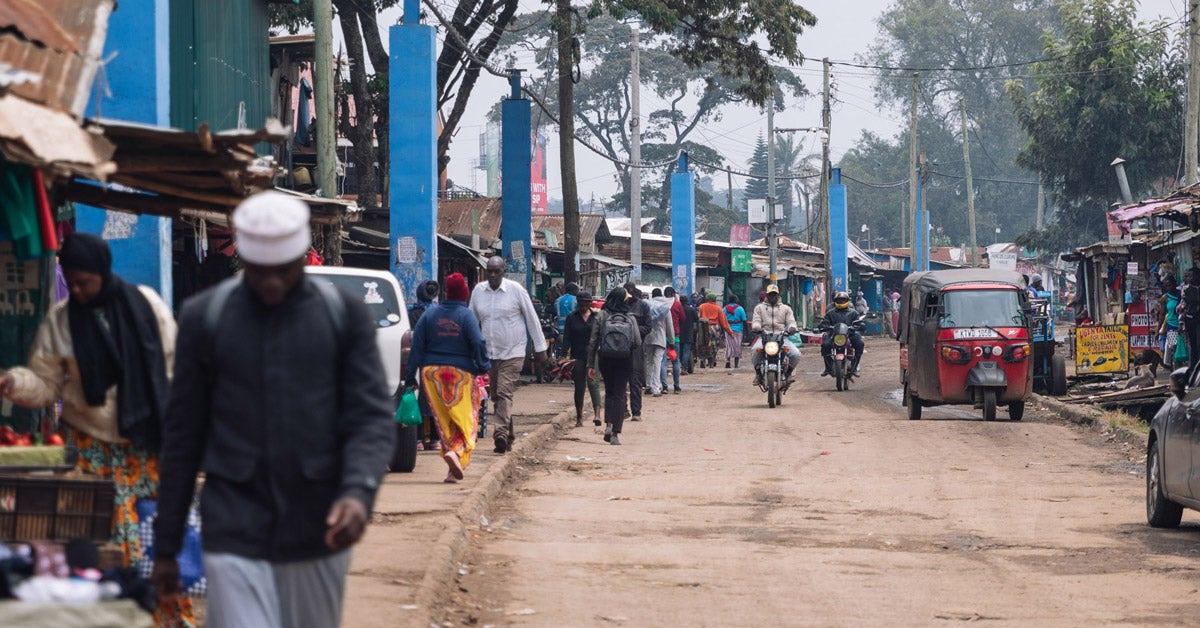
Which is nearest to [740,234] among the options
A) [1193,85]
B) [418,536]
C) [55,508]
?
[1193,85]

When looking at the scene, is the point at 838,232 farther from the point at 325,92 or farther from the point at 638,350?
the point at 325,92

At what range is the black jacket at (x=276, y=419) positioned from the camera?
4.58m

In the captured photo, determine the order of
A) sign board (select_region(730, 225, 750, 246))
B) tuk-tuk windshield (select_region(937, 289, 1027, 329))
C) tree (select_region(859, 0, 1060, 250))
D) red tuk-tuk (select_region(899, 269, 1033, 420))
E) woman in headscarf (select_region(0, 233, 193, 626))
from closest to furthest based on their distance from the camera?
woman in headscarf (select_region(0, 233, 193, 626)) → red tuk-tuk (select_region(899, 269, 1033, 420)) → tuk-tuk windshield (select_region(937, 289, 1027, 329)) → sign board (select_region(730, 225, 750, 246)) → tree (select_region(859, 0, 1060, 250))

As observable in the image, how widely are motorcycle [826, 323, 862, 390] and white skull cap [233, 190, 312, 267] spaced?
25.1 m

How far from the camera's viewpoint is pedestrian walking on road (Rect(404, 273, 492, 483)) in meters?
13.2

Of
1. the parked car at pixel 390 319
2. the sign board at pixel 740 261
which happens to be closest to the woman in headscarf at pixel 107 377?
the parked car at pixel 390 319

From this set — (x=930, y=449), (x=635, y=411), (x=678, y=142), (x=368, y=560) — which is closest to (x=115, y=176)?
(x=368, y=560)

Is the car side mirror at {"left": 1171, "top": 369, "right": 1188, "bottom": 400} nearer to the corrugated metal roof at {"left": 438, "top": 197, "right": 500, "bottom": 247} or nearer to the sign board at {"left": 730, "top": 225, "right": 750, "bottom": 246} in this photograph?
the corrugated metal roof at {"left": 438, "top": 197, "right": 500, "bottom": 247}

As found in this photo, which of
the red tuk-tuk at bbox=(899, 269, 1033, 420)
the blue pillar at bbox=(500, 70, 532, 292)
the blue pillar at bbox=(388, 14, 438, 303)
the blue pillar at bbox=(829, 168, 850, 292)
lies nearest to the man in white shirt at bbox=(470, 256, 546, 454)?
the blue pillar at bbox=(388, 14, 438, 303)

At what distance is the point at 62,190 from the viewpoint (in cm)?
817

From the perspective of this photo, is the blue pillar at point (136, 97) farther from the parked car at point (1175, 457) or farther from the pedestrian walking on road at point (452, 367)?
the parked car at point (1175, 457)

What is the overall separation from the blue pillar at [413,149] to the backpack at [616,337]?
16.3 feet

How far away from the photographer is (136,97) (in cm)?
1236

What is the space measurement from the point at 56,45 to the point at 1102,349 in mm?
21666
